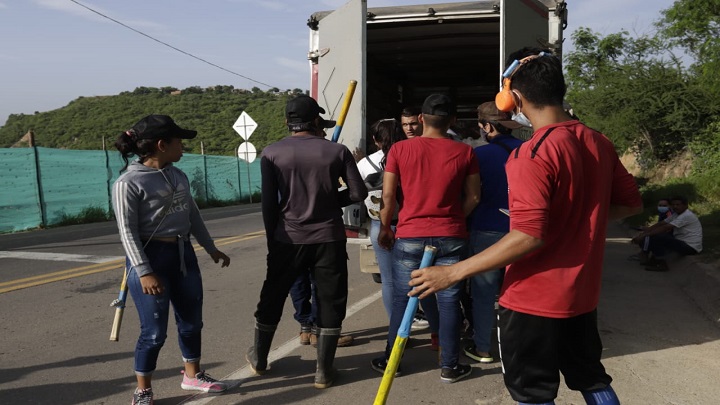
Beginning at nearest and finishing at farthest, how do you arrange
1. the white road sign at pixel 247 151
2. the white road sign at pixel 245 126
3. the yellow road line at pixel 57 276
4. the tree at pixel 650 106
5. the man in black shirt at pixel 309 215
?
1. the man in black shirt at pixel 309 215
2. the yellow road line at pixel 57 276
3. the tree at pixel 650 106
4. the white road sign at pixel 247 151
5. the white road sign at pixel 245 126

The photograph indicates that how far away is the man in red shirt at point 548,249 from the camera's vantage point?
208cm

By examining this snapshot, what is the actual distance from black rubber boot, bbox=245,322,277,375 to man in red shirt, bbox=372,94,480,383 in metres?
0.85

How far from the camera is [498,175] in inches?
163

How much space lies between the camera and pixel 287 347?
4797 mm

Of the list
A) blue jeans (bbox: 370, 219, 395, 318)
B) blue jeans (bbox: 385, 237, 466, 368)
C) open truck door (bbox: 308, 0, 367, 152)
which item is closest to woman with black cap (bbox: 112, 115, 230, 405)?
blue jeans (bbox: 385, 237, 466, 368)

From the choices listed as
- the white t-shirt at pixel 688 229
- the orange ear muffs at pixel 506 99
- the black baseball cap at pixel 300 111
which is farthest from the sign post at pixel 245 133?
the orange ear muffs at pixel 506 99

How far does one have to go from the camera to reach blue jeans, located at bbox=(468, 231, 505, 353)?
165 inches

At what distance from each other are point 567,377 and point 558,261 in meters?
0.57

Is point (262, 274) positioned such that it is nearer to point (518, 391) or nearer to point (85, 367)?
point (85, 367)

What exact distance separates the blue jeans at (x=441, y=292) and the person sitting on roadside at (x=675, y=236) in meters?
5.26

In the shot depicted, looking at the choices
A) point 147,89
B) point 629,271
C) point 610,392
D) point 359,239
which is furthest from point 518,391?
point 147,89

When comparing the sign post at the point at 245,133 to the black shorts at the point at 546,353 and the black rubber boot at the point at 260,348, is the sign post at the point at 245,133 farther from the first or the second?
the black shorts at the point at 546,353

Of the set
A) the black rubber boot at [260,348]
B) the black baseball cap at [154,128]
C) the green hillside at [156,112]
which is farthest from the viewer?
the green hillside at [156,112]

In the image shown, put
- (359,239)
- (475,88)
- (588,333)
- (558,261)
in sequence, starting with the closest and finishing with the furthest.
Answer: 1. (558,261)
2. (588,333)
3. (359,239)
4. (475,88)
